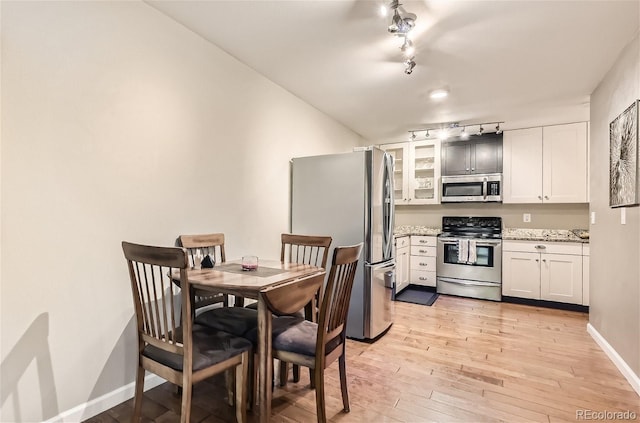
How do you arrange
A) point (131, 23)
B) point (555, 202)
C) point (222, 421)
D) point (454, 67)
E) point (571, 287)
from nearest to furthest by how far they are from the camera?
1. point (222, 421)
2. point (131, 23)
3. point (454, 67)
4. point (571, 287)
5. point (555, 202)

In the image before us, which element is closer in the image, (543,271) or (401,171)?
(543,271)

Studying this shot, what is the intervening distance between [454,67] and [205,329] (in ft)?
9.49

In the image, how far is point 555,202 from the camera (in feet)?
14.4

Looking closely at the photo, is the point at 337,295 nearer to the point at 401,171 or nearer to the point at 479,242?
the point at 479,242

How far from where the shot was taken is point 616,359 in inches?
99.0

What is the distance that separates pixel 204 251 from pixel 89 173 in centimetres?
93

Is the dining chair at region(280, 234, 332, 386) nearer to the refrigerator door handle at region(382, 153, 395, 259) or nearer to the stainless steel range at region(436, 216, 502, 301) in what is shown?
the refrigerator door handle at region(382, 153, 395, 259)

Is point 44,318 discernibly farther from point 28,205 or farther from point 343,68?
point 343,68

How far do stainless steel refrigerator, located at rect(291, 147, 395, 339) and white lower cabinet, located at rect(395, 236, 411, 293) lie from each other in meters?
1.20

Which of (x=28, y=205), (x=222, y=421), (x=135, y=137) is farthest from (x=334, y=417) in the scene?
(x=135, y=137)

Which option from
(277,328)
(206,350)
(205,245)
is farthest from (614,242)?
(205,245)

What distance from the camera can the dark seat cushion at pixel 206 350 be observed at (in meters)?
1.49

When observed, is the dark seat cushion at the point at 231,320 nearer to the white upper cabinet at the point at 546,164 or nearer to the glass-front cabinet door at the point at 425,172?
the glass-front cabinet door at the point at 425,172

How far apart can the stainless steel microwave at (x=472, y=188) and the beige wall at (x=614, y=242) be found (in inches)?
59.4
